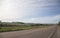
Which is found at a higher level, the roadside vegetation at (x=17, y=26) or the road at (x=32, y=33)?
the roadside vegetation at (x=17, y=26)

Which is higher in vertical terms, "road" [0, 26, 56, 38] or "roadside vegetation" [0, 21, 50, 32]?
"roadside vegetation" [0, 21, 50, 32]

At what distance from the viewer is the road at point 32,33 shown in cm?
164

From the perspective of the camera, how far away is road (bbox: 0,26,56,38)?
1.64 m

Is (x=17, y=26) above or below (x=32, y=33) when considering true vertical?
above

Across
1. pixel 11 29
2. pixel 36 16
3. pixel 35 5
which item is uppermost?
pixel 35 5

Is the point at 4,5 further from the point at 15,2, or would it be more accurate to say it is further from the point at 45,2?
the point at 45,2

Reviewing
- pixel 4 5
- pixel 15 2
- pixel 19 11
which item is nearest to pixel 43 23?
pixel 19 11

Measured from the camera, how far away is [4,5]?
1.76 meters

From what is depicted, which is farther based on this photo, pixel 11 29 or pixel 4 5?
pixel 4 5

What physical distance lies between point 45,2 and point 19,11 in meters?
0.37

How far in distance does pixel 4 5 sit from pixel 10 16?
0.58ft

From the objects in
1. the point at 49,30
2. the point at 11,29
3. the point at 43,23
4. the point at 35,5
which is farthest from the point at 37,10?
the point at 11,29

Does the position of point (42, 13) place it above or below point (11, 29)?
above

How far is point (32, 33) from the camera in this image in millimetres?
1698
